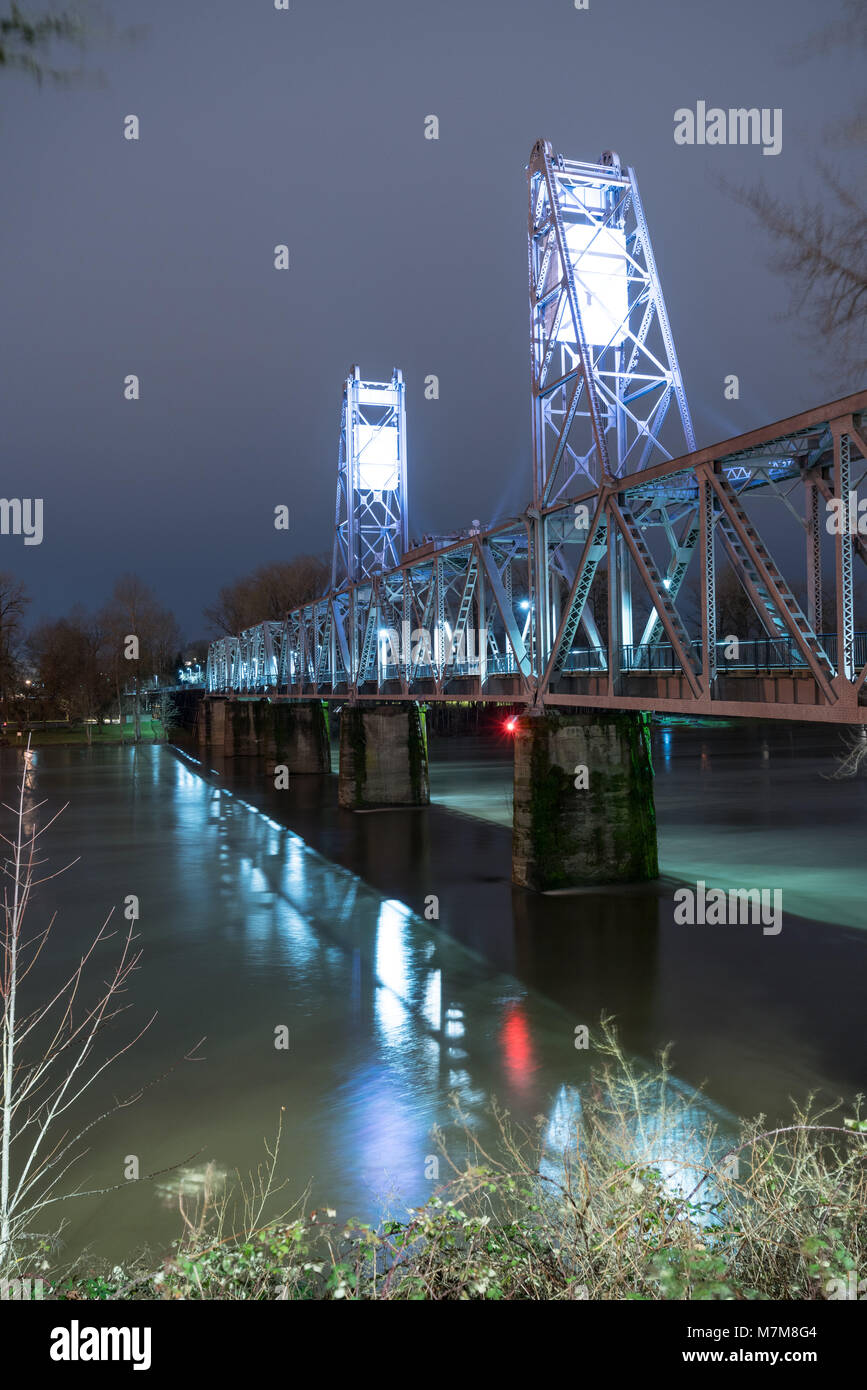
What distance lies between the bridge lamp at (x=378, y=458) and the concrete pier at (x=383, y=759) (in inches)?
804

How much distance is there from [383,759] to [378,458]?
24.2m

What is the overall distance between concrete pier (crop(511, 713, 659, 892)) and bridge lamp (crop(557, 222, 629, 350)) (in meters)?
10.9

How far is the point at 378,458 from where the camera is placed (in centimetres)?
5900

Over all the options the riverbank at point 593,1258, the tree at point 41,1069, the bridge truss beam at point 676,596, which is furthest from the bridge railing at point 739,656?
the tree at point 41,1069

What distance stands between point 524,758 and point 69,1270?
1579 centimetres

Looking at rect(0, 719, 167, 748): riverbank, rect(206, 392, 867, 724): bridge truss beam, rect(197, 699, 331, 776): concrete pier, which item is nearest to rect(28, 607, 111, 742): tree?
rect(0, 719, 167, 748): riverbank

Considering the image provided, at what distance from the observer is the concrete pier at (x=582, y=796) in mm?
22531

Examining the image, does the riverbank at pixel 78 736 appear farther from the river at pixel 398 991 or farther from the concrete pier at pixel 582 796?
the concrete pier at pixel 582 796

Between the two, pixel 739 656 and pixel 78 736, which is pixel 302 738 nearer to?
pixel 739 656

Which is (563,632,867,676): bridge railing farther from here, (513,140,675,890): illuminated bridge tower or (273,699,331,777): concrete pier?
(273,699,331,777): concrete pier

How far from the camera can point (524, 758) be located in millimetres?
22906

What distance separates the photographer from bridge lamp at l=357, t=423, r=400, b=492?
58.2m

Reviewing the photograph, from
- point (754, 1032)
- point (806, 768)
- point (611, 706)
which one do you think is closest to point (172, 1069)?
point (754, 1032)
